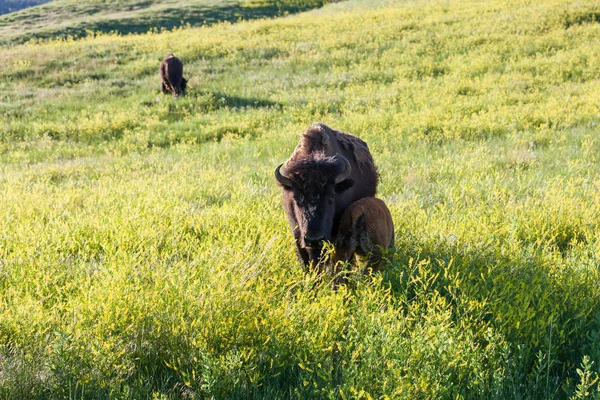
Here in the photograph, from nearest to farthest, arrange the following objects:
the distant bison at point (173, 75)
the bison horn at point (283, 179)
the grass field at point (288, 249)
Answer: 1. the grass field at point (288, 249)
2. the bison horn at point (283, 179)
3. the distant bison at point (173, 75)

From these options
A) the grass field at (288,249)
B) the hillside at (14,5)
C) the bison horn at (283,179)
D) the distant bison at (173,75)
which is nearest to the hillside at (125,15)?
the distant bison at (173,75)

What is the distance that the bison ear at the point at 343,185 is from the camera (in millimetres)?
4992

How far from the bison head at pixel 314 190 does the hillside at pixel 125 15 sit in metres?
35.1

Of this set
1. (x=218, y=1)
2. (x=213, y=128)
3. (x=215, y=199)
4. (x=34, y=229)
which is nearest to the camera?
(x=34, y=229)

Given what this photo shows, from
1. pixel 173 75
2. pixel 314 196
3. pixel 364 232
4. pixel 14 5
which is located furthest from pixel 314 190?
pixel 14 5

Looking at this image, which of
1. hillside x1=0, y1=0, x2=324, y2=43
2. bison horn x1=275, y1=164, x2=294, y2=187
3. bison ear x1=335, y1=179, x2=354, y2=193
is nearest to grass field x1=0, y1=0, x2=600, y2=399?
bison horn x1=275, y1=164, x2=294, y2=187

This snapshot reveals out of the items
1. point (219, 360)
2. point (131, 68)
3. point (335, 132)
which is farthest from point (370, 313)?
point (131, 68)

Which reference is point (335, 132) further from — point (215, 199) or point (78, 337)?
point (78, 337)

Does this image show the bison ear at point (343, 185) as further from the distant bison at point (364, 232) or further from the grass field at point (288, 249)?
the grass field at point (288, 249)

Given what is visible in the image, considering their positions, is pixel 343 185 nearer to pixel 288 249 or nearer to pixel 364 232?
pixel 364 232

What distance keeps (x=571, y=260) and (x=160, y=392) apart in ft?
12.9

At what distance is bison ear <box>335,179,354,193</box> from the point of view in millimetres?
4992

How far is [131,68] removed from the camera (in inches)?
944

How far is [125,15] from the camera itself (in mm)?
44469
